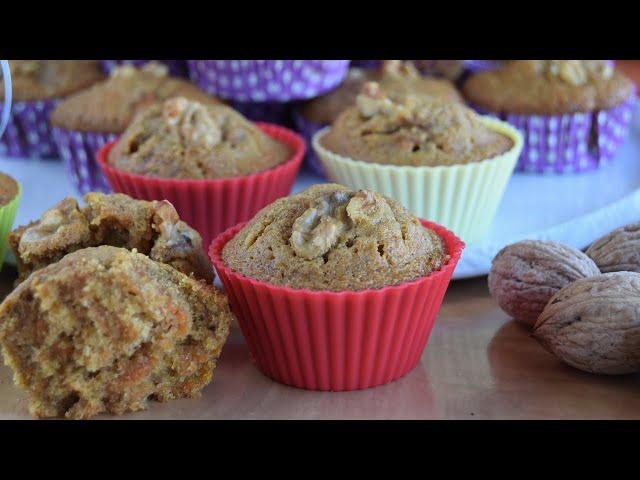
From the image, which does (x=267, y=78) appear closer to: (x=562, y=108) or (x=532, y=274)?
(x=562, y=108)

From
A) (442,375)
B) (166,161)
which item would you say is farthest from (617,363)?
(166,161)

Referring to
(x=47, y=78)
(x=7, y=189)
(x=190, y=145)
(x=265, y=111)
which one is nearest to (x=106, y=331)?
(x=7, y=189)

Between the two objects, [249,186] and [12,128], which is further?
[12,128]

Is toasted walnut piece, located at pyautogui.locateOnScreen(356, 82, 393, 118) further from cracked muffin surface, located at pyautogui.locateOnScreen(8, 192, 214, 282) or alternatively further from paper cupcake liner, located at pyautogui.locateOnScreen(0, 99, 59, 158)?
paper cupcake liner, located at pyautogui.locateOnScreen(0, 99, 59, 158)

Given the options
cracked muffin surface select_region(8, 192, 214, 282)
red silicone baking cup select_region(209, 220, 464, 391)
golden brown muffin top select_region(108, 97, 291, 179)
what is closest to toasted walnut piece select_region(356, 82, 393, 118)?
golden brown muffin top select_region(108, 97, 291, 179)

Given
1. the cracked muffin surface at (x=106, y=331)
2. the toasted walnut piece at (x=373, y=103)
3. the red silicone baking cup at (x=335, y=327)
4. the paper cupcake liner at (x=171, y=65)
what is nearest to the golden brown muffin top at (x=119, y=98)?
the paper cupcake liner at (x=171, y=65)

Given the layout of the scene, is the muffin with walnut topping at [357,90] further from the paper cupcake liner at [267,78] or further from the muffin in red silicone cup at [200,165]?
the muffin in red silicone cup at [200,165]

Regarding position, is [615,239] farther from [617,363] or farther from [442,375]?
[442,375]
